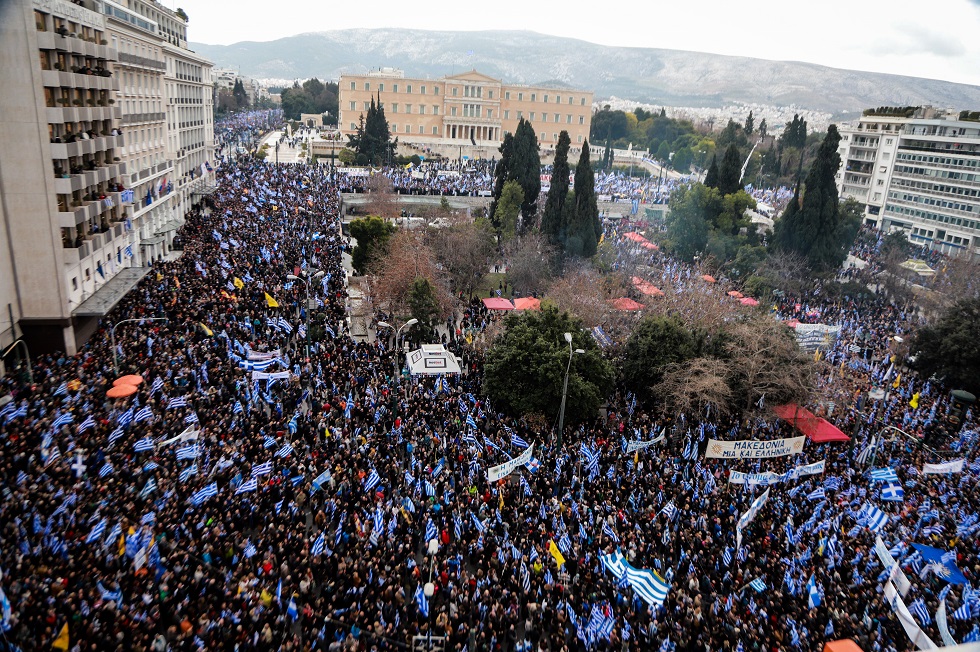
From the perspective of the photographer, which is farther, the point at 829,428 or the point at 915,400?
the point at 915,400

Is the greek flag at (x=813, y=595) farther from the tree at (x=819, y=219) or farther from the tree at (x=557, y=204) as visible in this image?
the tree at (x=819, y=219)

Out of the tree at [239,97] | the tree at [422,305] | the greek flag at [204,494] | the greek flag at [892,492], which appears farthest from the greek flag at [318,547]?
the tree at [239,97]

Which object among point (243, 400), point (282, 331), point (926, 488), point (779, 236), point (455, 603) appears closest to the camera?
point (455, 603)

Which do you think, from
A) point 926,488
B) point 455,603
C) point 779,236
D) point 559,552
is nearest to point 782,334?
point 926,488

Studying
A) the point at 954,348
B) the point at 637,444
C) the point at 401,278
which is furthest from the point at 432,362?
the point at 954,348

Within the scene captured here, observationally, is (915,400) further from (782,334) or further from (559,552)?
(559,552)

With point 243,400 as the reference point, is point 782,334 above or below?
above

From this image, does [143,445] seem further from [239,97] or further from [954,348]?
[239,97]
